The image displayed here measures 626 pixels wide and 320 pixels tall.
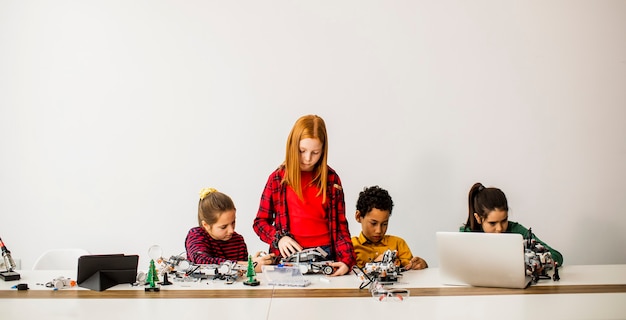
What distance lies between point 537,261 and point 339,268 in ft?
2.99

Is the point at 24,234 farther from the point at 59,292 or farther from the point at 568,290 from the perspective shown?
the point at 568,290

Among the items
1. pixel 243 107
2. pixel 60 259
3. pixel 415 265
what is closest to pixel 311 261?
pixel 415 265

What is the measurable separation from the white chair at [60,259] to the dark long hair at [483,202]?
2.24m

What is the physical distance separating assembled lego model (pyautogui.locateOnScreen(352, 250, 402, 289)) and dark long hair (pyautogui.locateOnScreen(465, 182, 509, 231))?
0.71 metres

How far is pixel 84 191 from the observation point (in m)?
4.25

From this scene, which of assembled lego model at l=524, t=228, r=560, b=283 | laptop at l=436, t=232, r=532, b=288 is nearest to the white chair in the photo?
laptop at l=436, t=232, r=532, b=288

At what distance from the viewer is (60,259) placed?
3.73 meters

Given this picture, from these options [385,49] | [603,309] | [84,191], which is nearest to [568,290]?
[603,309]

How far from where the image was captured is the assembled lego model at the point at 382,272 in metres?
2.80

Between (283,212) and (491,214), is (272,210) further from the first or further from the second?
(491,214)

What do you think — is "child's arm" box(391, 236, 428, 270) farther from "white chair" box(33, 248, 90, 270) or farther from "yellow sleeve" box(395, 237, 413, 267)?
"white chair" box(33, 248, 90, 270)

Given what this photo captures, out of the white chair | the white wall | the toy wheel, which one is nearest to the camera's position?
the toy wheel

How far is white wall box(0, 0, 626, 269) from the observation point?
421 centimetres

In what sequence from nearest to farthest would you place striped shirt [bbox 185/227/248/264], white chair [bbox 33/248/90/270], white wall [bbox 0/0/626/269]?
striped shirt [bbox 185/227/248/264] < white chair [bbox 33/248/90/270] < white wall [bbox 0/0/626/269]
